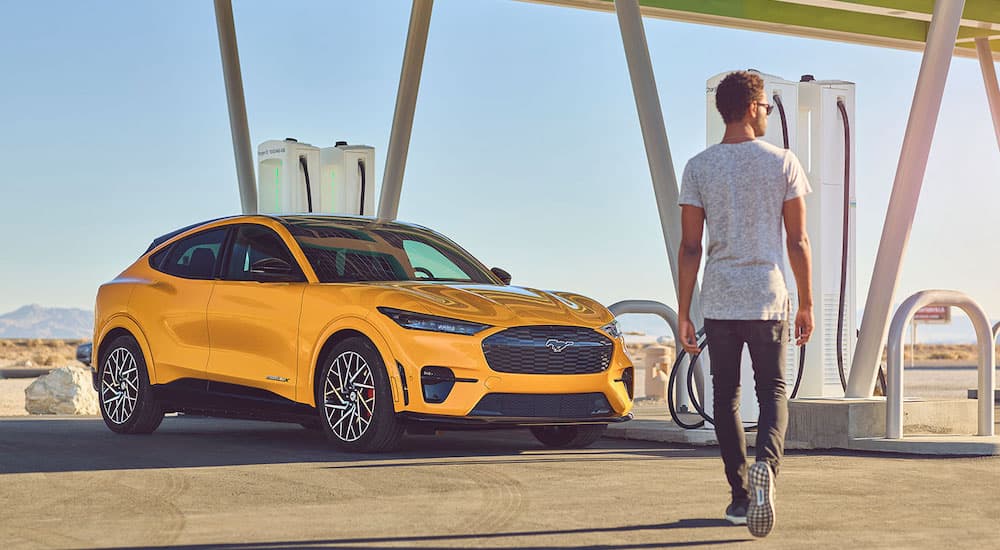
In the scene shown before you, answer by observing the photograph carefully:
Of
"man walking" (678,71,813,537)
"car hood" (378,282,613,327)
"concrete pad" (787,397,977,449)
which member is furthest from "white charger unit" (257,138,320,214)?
"man walking" (678,71,813,537)

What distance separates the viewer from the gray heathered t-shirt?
6.27 m

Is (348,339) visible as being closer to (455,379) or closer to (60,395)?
(455,379)

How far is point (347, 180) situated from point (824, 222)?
7.10 meters

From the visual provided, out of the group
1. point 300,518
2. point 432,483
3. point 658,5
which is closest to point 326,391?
point 432,483

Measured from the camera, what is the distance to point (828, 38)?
22188 mm

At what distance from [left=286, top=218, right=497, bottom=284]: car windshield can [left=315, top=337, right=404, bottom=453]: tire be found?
0.73 meters

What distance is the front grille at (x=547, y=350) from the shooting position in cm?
934

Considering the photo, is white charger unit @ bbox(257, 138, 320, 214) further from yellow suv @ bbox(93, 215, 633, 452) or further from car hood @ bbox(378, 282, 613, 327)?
car hood @ bbox(378, 282, 613, 327)

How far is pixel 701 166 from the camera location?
6434mm

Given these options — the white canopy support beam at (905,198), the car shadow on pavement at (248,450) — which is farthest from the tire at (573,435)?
the white canopy support beam at (905,198)

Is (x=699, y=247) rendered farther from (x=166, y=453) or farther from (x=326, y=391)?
(x=166, y=453)

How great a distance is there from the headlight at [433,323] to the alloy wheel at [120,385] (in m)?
2.99

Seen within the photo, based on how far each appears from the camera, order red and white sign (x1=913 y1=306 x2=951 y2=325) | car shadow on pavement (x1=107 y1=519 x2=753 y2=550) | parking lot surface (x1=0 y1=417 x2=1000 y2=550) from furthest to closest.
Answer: red and white sign (x1=913 y1=306 x2=951 y2=325)
parking lot surface (x1=0 y1=417 x2=1000 y2=550)
car shadow on pavement (x1=107 y1=519 x2=753 y2=550)

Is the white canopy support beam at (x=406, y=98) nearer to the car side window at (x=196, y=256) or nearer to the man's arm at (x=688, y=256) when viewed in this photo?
the car side window at (x=196, y=256)
